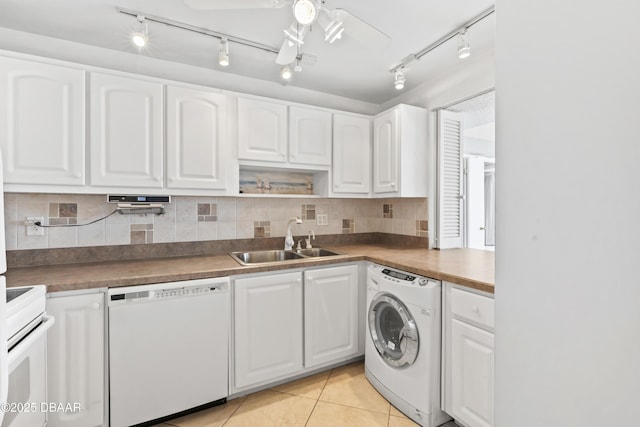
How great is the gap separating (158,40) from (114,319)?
1810mm

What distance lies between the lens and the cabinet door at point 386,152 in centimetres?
254

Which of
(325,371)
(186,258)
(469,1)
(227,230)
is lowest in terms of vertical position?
(325,371)

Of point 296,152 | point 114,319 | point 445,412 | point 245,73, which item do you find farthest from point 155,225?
point 445,412

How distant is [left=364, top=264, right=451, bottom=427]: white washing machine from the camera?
65.3 inches

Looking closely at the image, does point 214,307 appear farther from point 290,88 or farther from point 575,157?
point 290,88

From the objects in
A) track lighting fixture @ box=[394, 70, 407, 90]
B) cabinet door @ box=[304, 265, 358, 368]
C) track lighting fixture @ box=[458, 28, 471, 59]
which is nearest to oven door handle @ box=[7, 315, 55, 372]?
cabinet door @ box=[304, 265, 358, 368]

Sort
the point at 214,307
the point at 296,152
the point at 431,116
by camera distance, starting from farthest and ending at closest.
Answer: the point at 431,116
the point at 296,152
the point at 214,307

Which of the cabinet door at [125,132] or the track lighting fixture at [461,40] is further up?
the track lighting fixture at [461,40]

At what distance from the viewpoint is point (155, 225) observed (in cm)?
221

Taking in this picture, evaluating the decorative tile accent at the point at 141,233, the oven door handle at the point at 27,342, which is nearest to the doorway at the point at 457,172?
the decorative tile accent at the point at 141,233

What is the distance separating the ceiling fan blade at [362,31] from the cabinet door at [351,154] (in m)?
1.09

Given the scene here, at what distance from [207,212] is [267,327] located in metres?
1.08

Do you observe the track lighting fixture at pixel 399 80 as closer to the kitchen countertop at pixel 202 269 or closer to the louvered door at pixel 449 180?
the louvered door at pixel 449 180

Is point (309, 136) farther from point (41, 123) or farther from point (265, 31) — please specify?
point (41, 123)
